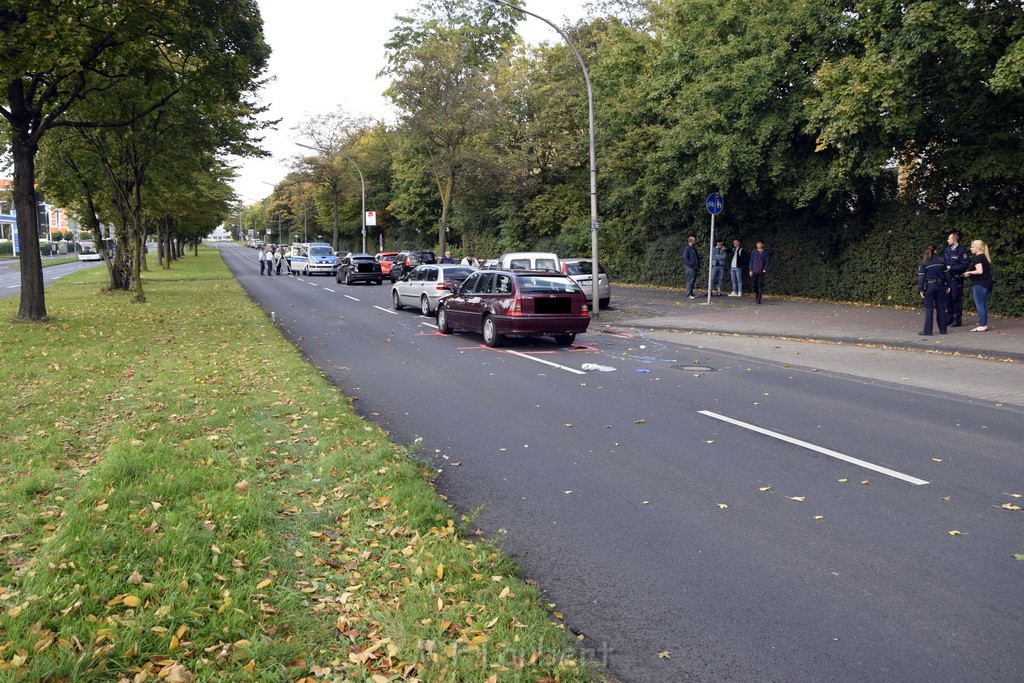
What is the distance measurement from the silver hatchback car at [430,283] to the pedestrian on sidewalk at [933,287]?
424 inches

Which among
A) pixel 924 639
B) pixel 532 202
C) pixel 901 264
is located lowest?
pixel 924 639

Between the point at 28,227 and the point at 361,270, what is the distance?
2374 centimetres

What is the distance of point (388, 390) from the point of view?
35.7 feet

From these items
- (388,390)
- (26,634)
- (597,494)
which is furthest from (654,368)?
(26,634)

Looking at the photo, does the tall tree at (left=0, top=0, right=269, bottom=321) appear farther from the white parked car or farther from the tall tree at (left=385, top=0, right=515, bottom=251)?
the tall tree at (left=385, top=0, right=515, bottom=251)

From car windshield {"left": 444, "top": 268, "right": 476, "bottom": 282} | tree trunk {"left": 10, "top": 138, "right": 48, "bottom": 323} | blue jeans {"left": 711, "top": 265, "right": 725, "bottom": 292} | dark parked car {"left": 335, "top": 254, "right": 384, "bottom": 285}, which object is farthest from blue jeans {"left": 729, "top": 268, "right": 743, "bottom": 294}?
tree trunk {"left": 10, "top": 138, "right": 48, "bottom": 323}

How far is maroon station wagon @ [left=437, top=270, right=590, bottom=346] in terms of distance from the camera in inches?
610

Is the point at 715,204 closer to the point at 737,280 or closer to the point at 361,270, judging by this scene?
the point at 737,280

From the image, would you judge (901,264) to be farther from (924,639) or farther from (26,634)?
(26,634)

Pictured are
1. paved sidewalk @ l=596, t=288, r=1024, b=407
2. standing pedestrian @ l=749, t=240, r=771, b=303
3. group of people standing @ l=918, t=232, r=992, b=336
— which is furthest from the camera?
standing pedestrian @ l=749, t=240, r=771, b=303

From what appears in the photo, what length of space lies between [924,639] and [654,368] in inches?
361

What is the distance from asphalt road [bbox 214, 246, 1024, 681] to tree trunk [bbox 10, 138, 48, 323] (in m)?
9.33

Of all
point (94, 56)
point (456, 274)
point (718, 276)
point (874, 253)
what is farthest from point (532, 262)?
point (94, 56)

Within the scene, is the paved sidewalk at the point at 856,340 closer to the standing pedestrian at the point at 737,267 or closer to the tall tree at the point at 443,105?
the standing pedestrian at the point at 737,267
